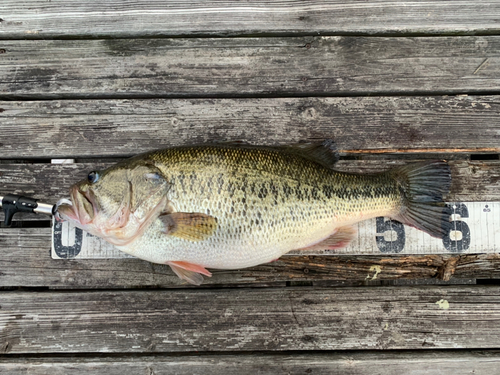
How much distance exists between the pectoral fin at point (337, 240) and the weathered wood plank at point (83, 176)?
502mm

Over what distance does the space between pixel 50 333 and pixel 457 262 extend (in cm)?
293

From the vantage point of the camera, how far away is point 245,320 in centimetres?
234

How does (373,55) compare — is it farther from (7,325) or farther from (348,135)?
(7,325)

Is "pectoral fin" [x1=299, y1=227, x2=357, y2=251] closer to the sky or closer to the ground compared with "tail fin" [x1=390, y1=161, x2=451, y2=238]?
closer to the ground

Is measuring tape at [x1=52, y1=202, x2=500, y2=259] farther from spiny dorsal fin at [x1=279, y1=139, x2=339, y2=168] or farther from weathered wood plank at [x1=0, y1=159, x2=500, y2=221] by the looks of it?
spiny dorsal fin at [x1=279, y1=139, x2=339, y2=168]

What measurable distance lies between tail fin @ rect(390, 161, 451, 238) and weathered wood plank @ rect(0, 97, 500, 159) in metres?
0.32

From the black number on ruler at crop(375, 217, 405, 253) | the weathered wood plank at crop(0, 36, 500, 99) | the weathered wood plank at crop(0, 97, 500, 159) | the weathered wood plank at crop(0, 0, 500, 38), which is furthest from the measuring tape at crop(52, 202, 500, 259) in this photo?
the weathered wood plank at crop(0, 0, 500, 38)

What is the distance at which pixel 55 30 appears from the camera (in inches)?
102

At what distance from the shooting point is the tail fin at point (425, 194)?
216 cm

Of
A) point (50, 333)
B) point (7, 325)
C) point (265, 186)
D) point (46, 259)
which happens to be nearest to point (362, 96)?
point (265, 186)

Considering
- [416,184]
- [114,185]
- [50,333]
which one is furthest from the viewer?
[50,333]

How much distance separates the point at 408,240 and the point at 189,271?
5.08 feet

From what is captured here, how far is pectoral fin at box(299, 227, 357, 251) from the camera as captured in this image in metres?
2.16

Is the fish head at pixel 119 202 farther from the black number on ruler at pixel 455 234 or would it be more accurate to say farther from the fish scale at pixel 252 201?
the black number on ruler at pixel 455 234
